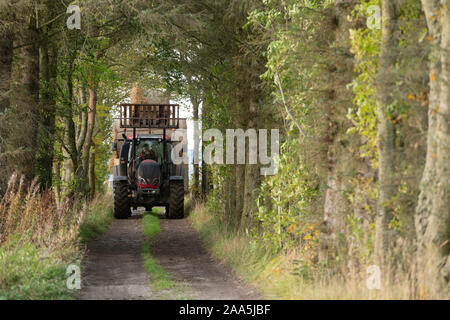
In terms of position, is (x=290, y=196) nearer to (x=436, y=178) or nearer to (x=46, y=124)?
(x=436, y=178)

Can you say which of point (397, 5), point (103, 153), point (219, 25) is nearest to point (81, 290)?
point (397, 5)

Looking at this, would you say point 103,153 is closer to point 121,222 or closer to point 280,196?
point 121,222

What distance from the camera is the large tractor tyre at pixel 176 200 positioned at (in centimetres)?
2439

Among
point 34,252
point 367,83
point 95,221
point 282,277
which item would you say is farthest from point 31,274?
point 95,221

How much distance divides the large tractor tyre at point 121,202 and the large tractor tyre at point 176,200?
1550mm

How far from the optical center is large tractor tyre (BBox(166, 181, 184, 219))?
24391mm

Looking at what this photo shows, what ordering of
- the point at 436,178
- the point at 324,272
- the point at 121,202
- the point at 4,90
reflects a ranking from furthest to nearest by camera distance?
the point at 121,202, the point at 4,90, the point at 324,272, the point at 436,178

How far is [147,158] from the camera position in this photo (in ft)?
79.6

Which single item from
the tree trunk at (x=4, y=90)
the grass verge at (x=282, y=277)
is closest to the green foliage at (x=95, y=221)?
the tree trunk at (x=4, y=90)

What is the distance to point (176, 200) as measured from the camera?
81.8 ft

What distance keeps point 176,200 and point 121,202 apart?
199 cm

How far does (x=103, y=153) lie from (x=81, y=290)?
2832cm

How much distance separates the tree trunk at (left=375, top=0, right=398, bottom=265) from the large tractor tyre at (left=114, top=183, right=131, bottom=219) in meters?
17.0

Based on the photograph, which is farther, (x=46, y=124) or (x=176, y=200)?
(x=176, y=200)
